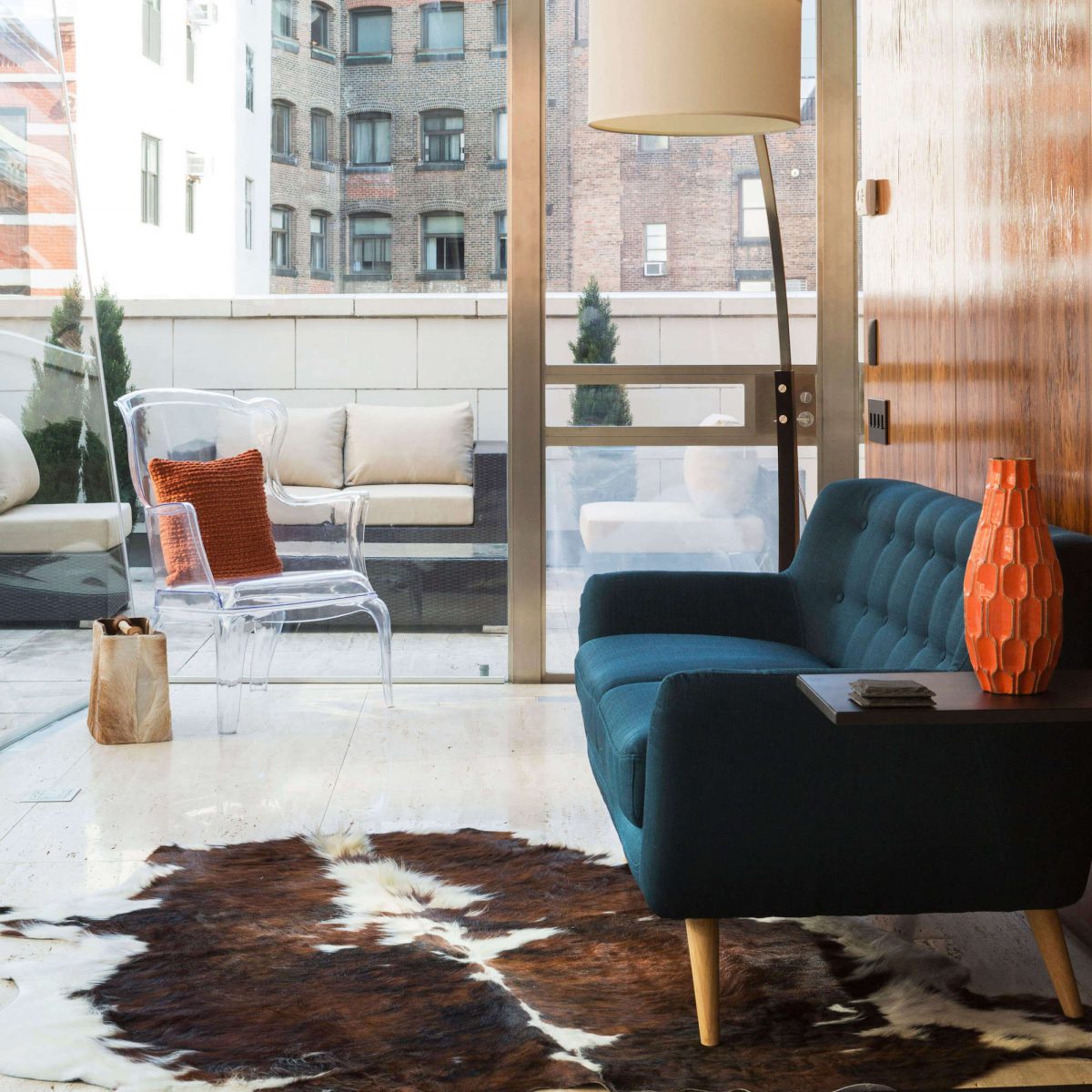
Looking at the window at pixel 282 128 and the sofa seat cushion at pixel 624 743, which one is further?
the window at pixel 282 128

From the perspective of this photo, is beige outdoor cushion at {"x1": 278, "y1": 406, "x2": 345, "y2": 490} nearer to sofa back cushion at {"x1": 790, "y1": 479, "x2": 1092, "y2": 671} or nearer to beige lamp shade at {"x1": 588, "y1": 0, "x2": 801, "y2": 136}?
→ beige lamp shade at {"x1": 588, "y1": 0, "x2": 801, "y2": 136}

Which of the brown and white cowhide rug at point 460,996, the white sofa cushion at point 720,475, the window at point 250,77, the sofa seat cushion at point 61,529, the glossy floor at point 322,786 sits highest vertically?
the window at point 250,77

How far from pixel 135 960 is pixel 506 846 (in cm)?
95

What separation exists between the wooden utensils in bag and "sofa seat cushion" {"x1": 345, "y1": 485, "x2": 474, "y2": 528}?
1056 mm

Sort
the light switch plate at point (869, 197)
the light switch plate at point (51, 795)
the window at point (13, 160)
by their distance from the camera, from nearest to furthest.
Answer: the light switch plate at point (51, 795) < the light switch plate at point (869, 197) < the window at point (13, 160)

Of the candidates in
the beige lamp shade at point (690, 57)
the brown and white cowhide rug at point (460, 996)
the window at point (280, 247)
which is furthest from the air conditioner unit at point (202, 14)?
the brown and white cowhide rug at point (460, 996)

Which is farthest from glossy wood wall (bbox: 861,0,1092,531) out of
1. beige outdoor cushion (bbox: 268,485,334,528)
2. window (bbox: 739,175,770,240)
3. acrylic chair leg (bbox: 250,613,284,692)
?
acrylic chair leg (bbox: 250,613,284,692)

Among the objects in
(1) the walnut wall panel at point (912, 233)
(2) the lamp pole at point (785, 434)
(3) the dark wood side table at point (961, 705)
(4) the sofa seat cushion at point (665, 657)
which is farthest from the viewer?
(2) the lamp pole at point (785, 434)

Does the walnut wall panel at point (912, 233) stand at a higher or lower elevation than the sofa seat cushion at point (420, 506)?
higher

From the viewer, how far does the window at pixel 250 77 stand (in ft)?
16.1

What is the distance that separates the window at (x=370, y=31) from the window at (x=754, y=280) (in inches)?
58.4

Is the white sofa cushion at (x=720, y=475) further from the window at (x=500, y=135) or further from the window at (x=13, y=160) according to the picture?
the window at (x=13, y=160)

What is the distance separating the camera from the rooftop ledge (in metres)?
4.88

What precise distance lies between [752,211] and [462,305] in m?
1.07
